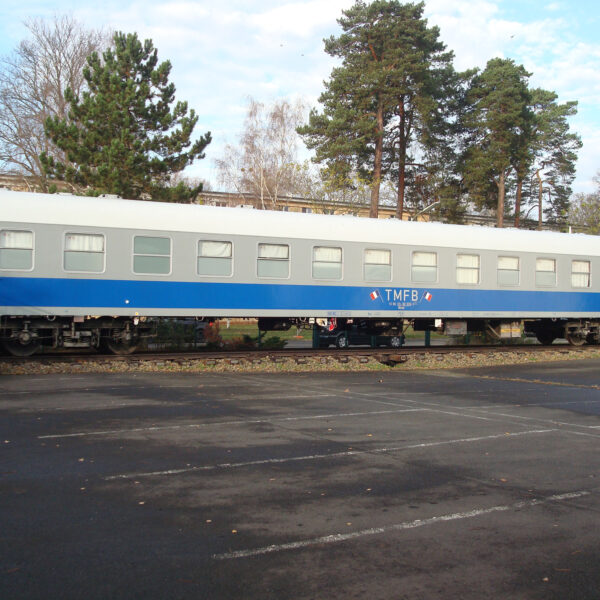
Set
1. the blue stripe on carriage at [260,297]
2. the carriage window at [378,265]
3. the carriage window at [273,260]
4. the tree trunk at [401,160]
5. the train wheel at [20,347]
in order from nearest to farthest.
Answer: the blue stripe on carriage at [260,297] → the train wheel at [20,347] → the carriage window at [273,260] → the carriage window at [378,265] → the tree trunk at [401,160]

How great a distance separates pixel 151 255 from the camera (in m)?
16.0

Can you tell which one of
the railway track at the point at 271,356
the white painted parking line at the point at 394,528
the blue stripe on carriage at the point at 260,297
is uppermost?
the blue stripe on carriage at the point at 260,297

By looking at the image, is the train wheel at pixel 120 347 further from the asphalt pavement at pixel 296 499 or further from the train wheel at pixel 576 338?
the train wheel at pixel 576 338

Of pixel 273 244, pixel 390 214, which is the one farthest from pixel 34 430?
pixel 390 214

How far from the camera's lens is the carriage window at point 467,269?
19.5m

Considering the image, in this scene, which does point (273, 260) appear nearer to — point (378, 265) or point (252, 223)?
point (252, 223)

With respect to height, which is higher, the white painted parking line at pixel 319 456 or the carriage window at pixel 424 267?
the carriage window at pixel 424 267

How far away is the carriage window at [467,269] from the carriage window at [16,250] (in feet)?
36.5

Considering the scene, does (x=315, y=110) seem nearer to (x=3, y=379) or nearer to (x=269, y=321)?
(x=269, y=321)

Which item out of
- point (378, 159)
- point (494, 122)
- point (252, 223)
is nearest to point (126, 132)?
point (252, 223)

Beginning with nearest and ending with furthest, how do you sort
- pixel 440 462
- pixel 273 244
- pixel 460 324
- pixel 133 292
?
pixel 440 462, pixel 133 292, pixel 273 244, pixel 460 324

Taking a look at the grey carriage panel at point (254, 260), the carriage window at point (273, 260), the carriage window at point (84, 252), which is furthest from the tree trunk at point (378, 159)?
the carriage window at point (84, 252)

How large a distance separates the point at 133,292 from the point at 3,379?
3685 millimetres

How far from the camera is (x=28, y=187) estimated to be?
36.7 m
